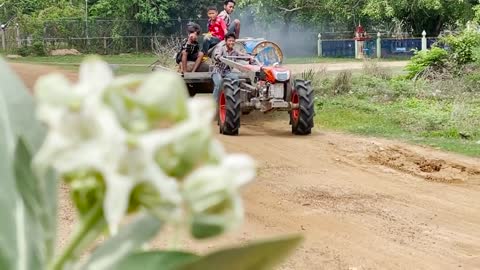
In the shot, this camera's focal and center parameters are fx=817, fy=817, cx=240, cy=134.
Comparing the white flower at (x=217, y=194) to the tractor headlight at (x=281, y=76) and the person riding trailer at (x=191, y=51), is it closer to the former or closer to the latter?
the tractor headlight at (x=281, y=76)

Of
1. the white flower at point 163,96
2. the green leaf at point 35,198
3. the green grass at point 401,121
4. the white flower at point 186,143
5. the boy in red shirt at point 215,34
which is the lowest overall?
the green grass at point 401,121

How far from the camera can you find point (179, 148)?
1.08ft


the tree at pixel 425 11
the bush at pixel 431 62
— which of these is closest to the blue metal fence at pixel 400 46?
the tree at pixel 425 11

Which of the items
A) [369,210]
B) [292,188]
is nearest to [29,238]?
[369,210]

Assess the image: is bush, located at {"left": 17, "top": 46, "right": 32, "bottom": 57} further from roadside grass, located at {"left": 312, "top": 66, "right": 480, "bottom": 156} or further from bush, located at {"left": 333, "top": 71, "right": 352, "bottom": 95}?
bush, located at {"left": 333, "top": 71, "right": 352, "bottom": 95}

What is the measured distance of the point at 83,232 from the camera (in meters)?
0.34

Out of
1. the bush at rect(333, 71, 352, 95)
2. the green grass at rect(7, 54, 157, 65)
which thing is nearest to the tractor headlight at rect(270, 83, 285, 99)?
the bush at rect(333, 71, 352, 95)

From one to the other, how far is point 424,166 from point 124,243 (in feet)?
22.8

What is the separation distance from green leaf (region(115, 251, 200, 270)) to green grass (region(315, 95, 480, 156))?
24.6ft

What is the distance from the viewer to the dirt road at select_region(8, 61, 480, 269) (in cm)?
459

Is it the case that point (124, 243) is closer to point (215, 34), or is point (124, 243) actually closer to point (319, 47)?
point (215, 34)

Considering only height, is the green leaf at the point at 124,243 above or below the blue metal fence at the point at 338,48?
below

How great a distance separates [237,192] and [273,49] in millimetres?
9210

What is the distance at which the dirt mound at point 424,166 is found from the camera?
6.70 meters
